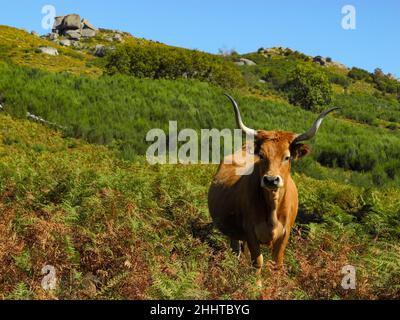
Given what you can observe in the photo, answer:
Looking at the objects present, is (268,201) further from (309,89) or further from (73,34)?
(73,34)

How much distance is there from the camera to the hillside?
5285 millimetres

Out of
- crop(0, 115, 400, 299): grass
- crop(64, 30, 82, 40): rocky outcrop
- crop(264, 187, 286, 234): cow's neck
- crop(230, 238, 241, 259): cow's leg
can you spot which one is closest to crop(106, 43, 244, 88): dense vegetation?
crop(0, 115, 400, 299): grass

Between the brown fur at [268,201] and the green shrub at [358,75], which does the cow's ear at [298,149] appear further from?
the green shrub at [358,75]

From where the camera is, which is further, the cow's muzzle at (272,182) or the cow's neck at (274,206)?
the cow's neck at (274,206)

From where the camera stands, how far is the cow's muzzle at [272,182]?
616 cm

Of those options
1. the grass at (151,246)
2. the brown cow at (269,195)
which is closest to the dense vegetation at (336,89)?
the grass at (151,246)

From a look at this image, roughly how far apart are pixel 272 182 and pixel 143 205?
10.4 ft

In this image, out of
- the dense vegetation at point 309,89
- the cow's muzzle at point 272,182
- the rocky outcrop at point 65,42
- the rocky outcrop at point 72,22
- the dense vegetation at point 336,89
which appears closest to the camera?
the cow's muzzle at point 272,182

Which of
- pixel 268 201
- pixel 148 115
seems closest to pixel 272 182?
pixel 268 201

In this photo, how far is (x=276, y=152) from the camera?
21.5 feet

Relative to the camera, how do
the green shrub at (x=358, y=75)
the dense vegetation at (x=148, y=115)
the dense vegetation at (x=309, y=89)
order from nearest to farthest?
the dense vegetation at (x=148, y=115) < the dense vegetation at (x=309, y=89) < the green shrub at (x=358, y=75)

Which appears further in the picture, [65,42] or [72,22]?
[72,22]

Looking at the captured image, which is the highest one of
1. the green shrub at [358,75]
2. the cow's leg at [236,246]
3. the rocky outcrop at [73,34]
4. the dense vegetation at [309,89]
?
the rocky outcrop at [73,34]

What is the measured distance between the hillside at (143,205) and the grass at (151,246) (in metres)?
0.02
